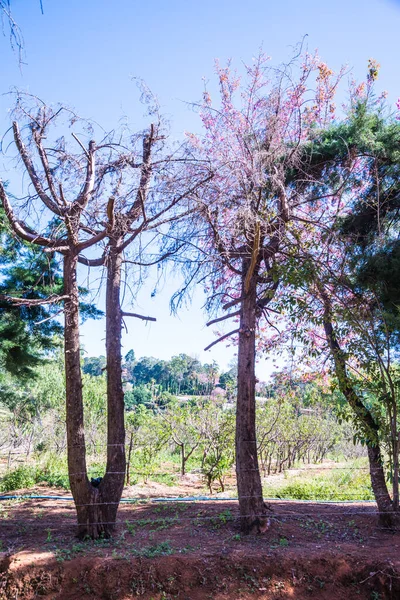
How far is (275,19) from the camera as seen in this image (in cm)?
329

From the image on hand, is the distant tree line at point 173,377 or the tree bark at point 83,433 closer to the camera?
the tree bark at point 83,433

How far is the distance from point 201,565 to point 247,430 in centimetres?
A: 150

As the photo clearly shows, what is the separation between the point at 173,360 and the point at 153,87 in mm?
20992

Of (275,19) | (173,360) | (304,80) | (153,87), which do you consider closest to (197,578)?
(275,19)

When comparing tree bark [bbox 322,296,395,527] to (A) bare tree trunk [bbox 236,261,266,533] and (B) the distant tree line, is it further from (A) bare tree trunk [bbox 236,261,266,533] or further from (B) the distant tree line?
(B) the distant tree line

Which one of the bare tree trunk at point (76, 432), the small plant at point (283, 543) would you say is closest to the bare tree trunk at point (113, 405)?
the bare tree trunk at point (76, 432)

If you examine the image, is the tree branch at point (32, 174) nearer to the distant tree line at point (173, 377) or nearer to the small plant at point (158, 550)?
the small plant at point (158, 550)

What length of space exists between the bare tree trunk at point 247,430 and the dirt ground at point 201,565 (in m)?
0.21

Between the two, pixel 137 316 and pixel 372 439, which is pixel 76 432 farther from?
pixel 372 439

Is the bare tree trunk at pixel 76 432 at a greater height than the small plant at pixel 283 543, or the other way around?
the bare tree trunk at pixel 76 432

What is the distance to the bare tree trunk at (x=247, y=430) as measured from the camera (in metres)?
4.77

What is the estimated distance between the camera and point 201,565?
3.78 meters

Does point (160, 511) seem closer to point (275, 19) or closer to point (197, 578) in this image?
point (197, 578)

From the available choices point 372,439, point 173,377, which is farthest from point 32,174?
point 173,377
